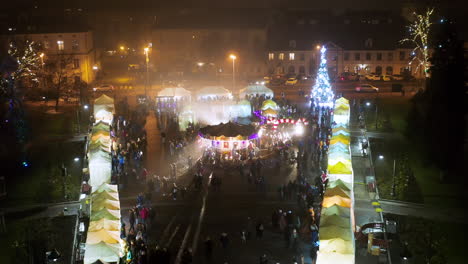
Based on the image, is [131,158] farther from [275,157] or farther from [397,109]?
[397,109]

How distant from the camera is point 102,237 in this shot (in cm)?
1938

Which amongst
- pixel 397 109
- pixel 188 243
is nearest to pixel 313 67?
pixel 397 109

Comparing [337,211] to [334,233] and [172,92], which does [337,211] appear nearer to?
[334,233]

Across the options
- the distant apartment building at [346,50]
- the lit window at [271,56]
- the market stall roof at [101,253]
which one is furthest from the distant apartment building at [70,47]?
the market stall roof at [101,253]

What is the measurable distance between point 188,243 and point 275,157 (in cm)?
1098

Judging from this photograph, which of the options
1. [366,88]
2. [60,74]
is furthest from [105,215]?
[366,88]

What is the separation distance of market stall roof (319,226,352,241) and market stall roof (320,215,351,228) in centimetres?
19

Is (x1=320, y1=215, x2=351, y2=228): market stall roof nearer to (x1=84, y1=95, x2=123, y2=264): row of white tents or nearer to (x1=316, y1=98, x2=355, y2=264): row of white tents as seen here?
(x1=316, y1=98, x2=355, y2=264): row of white tents

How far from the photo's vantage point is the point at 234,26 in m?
69.6

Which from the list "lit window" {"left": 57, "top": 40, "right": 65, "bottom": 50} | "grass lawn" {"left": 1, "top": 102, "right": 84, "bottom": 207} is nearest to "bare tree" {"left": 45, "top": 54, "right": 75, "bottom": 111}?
"lit window" {"left": 57, "top": 40, "right": 65, "bottom": 50}

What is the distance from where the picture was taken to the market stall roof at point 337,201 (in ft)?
68.1

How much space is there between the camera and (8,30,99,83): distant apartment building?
56031mm

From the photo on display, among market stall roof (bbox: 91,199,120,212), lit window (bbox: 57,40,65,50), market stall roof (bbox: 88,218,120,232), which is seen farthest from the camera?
lit window (bbox: 57,40,65,50)

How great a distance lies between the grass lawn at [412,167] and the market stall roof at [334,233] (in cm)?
863
